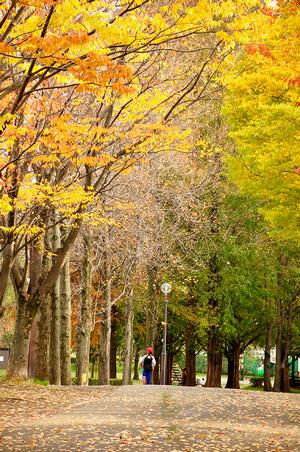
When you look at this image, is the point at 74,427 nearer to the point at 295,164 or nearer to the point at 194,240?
the point at 295,164

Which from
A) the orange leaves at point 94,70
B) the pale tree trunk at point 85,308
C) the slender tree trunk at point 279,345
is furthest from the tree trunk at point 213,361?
the orange leaves at point 94,70

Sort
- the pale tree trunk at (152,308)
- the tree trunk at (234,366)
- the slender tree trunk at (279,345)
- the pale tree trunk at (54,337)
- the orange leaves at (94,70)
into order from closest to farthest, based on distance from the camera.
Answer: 1. the orange leaves at (94,70)
2. the pale tree trunk at (54,337)
3. the pale tree trunk at (152,308)
4. the tree trunk at (234,366)
5. the slender tree trunk at (279,345)

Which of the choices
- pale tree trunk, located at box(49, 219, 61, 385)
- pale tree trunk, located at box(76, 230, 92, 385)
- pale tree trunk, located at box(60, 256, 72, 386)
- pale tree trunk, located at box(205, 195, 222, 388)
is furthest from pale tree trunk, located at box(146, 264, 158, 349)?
pale tree trunk, located at box(49, 219, 61, 385)

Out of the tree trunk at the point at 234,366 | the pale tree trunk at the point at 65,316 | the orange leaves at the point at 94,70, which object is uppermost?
the orange leaves at the point at 94,70

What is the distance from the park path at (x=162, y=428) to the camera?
8391mm

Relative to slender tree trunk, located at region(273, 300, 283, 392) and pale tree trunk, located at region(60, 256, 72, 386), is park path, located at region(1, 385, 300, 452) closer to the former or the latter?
pale tree trunk, located at region(60, 256, 72, 386)

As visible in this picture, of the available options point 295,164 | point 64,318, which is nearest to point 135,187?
point 64,318

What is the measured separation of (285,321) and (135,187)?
1546 cm

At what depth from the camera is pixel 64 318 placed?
70.2 ft

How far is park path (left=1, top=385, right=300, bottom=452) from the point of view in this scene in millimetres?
8391

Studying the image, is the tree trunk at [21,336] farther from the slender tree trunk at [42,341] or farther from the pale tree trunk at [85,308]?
the pale tree trunk at [85,308]

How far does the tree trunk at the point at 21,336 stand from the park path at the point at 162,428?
154 inches

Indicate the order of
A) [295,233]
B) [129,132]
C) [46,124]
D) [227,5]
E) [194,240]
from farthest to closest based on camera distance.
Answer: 1. [194,240]
2. [295,233]
3. [129,132]
4. [46,124]
5. [227,5]

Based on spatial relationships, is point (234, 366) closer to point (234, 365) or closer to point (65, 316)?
point (234, 365)
